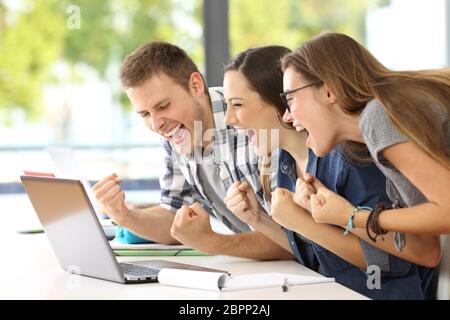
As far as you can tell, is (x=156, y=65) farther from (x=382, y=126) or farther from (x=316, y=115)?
(x=382, y=126)

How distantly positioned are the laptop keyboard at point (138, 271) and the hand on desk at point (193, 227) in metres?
0.21

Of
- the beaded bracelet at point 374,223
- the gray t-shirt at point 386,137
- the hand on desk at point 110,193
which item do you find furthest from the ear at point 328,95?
the hand on desk at point 110,193

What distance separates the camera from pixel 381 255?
2.19 metres

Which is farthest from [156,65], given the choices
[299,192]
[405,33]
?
[405,33]

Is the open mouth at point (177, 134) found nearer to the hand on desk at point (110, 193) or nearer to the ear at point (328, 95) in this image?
the hand on desk at point (110, 193)

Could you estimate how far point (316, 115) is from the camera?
85.4 inches

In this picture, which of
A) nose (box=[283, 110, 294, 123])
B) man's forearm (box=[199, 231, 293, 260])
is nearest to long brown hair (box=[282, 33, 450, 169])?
nose (box=[283, 110, 294, 123])

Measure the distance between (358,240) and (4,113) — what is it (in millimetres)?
4323

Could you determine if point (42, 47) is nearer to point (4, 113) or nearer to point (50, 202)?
point (4, 113)

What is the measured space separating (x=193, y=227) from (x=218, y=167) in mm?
483

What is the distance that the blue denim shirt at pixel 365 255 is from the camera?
2.22 metres

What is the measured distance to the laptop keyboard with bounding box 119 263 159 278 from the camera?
209cm

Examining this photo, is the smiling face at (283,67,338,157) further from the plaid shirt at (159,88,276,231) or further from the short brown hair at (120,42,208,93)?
the short brown hair at (120,42,208,93)
